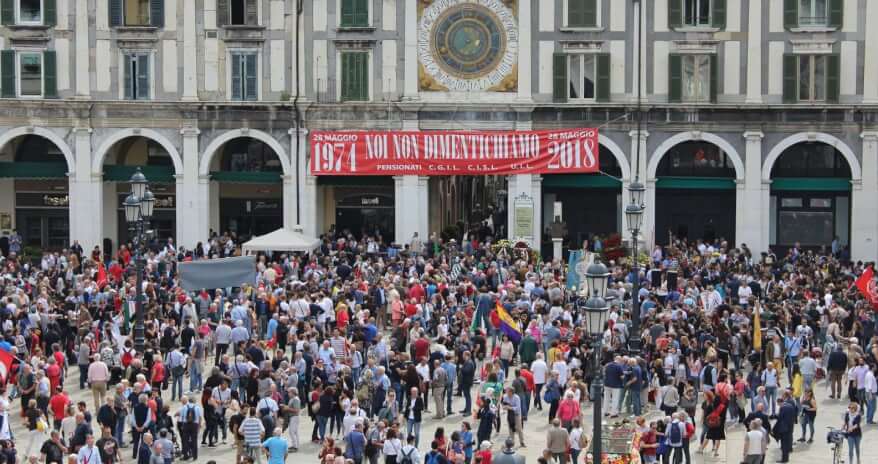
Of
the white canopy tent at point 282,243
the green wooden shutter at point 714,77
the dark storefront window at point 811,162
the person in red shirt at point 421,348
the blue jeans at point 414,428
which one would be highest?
the green wooden shutter at point 714,77

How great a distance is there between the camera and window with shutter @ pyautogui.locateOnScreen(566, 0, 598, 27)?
58375 mm

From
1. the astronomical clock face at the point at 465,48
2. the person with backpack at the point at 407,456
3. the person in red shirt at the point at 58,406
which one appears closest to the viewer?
the person with backpack at the point at 407,456

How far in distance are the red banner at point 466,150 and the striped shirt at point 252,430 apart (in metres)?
29.2

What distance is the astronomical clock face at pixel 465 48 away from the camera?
58.7m

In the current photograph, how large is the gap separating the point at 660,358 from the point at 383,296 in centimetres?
1080

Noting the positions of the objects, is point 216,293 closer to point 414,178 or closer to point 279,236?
point 279,236

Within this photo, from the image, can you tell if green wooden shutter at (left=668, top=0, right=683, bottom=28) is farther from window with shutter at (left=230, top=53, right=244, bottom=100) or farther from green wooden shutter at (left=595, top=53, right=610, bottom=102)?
window with shutter at (left=230, top=53, right=244, bottom=100)

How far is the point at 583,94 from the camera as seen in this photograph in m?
58.6

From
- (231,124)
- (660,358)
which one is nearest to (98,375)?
(660,358)

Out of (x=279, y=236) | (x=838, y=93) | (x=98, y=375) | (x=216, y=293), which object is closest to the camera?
(x=98, y=375)

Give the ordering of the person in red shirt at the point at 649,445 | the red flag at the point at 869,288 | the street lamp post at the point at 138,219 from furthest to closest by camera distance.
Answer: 1. the red flag at the point at 869,288
2. the street lamp post at the point at 138,219
3. the person in red shirt at the point at 649,445

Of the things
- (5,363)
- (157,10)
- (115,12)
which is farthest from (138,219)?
(115,12)

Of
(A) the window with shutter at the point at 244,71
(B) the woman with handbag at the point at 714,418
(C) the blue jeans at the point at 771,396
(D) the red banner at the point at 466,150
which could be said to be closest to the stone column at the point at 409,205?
(D) the red banner at the point at 466,150

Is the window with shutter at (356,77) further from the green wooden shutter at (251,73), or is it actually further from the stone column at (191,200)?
the stone column at (191,200)
